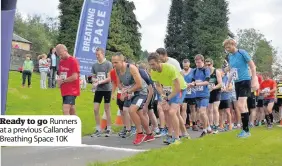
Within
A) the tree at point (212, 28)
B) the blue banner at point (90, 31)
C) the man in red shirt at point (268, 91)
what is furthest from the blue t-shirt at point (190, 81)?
the tree at point (212, 28)

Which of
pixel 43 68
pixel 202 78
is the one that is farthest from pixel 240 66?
pixel 43 68

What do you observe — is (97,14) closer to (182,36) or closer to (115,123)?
(115,123)

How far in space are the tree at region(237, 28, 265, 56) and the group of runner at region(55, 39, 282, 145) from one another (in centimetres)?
11523

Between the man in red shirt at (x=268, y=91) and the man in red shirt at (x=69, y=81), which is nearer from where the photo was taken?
the man in red shirt at (x=69, y=81)

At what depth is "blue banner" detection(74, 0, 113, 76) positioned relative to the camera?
69.4 ft

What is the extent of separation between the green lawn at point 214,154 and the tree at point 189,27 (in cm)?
6451

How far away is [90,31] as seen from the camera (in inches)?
841

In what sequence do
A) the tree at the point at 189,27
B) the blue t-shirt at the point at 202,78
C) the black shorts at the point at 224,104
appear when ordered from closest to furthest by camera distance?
the blue t-shirt at the point at 202,78, the black shorts at the point at 224,104, the tree at the point at 189,27

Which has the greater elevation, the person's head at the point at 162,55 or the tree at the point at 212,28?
the tree at the point at 212,28

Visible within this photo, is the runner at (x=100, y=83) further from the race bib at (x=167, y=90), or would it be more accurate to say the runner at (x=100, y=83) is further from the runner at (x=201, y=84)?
the runner at (x=201, y=84)

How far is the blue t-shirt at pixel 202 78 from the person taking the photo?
12523 mm

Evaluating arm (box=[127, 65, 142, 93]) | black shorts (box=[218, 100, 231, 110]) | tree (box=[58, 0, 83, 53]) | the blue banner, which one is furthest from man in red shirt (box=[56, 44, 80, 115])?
tree (box=[58, 0, 83, 53])

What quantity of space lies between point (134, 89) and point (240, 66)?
89.0 inches

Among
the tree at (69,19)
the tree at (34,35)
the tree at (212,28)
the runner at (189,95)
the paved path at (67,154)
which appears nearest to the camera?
the paved path at (67,154)
